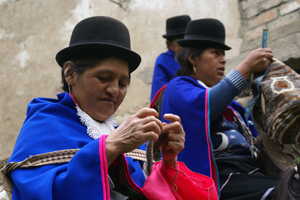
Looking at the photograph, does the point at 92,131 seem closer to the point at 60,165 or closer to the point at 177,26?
the point at 60,165

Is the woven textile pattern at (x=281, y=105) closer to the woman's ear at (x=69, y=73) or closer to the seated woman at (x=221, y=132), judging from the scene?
the seated woman at (x=221, y=132)

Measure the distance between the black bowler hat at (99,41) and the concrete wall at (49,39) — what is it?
342 cm

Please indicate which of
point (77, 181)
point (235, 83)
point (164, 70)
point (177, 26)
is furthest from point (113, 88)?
point (177, 26)

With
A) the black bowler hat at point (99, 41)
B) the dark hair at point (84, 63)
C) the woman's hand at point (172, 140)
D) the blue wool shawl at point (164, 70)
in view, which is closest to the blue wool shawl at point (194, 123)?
the woman's hand at point (172, 140)

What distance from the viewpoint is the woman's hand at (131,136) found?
135 centimetres

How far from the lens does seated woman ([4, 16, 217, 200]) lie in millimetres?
1325

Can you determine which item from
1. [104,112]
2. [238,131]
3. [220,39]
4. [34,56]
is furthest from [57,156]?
[34,56]

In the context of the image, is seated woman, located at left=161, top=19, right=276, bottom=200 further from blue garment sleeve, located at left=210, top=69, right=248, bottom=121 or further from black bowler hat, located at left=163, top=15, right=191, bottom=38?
black bowler hat, located at left=163, top=15, right=191, bottom=38

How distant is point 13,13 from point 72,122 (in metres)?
6.23

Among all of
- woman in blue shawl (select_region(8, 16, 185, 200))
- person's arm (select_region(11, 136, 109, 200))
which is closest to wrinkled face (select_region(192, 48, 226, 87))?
woman in blue shawl (select_region(8, 16, 185, 200))

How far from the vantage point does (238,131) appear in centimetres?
263

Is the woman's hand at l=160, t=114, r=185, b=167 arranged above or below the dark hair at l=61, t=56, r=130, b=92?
Result: below

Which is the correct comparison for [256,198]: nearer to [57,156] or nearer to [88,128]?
[88,128]

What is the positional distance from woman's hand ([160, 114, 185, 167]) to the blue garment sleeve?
0.79m
